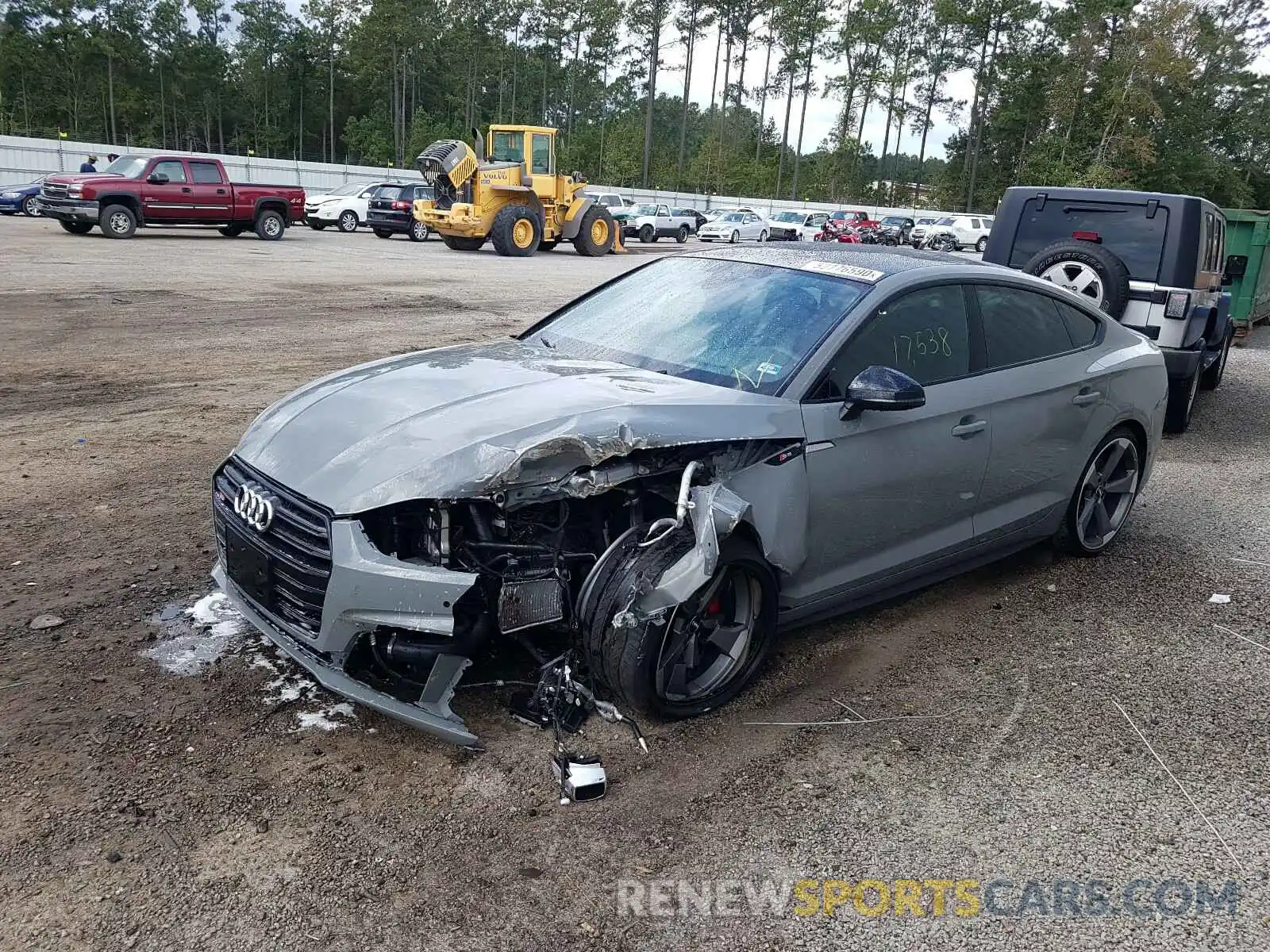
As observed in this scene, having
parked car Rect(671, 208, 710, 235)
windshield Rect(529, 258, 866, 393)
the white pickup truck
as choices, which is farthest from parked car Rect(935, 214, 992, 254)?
windshield Rect(529, 258, 866, 393)

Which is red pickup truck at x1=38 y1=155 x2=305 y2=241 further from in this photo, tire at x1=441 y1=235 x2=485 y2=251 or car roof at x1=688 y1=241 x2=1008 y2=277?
car roof at x1=688 y1=241 x2=1008 y2=277

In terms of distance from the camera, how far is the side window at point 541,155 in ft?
82.4

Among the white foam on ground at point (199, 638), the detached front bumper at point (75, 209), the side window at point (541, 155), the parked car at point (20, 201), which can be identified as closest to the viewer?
the white foam on ground at point (199, 638)

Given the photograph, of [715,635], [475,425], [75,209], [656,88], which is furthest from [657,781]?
[656,88]

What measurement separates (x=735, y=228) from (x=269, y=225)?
2194 centimetres

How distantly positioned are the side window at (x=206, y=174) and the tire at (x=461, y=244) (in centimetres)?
566

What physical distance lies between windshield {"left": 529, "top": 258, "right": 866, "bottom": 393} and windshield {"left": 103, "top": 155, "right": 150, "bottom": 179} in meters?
20.9

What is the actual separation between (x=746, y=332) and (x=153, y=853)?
2744mm

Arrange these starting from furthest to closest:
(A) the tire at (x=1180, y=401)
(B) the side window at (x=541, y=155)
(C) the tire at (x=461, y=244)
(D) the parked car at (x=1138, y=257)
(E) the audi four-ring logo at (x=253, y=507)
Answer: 1. (C) the tire at (x=461, y=244)
2. (B) the side window at (x=541, y=155)
3. (A) the tire at (x=1180, y=401)
4. (D) the parked car at (x=1138, y=257)
5. (E) the audi four-ring logo at (x=253, y=507)

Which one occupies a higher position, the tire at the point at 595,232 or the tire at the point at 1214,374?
the tire at the point at 595,232

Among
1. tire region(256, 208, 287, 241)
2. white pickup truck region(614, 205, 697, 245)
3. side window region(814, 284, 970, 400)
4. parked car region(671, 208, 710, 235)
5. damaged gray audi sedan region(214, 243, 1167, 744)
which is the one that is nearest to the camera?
damaged gray audi sedan region(214, 243, 1167, 744)

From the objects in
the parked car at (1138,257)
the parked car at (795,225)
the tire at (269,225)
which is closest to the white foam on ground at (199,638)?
the parked car at (1138,257)

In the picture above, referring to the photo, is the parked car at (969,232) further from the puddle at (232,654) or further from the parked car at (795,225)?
the puddle at (232,654)

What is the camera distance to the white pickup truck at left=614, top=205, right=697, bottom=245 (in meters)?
38.0
